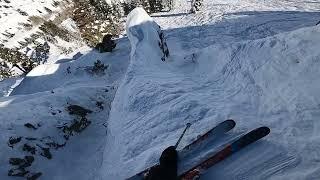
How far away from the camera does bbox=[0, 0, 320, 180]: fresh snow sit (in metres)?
5.86

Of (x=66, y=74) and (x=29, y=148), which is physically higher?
(x=29, y=148)

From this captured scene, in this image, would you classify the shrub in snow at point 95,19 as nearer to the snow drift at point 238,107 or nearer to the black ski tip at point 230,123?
the snow drift at point 238,107

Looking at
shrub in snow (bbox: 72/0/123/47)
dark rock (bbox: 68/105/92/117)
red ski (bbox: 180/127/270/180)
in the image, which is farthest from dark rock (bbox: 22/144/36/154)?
shrub in snow (bbox: 72/0/123/47)

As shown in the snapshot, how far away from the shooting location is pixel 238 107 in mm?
7586

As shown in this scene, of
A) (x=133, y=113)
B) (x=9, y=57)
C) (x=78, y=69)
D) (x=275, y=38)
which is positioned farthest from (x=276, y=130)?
(x=9, y=57)

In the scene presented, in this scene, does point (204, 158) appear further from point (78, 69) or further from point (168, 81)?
point (78, 69)

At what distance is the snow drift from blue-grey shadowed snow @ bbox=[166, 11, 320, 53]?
445 inches

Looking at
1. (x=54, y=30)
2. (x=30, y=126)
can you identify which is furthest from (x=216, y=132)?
(x=54, y=30)

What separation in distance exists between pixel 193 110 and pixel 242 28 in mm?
17423

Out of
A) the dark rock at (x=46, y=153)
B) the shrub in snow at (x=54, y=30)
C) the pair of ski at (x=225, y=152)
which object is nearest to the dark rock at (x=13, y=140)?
the dark rock at (x=46, y=153)

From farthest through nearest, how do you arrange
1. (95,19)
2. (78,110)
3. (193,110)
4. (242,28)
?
(95,19) < (242,28) < (78,110) < (193,110)

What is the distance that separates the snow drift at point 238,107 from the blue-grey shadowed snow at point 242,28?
37.1 ft

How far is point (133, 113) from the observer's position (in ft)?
30.6

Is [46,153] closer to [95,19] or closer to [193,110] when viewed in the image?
[193,110]
